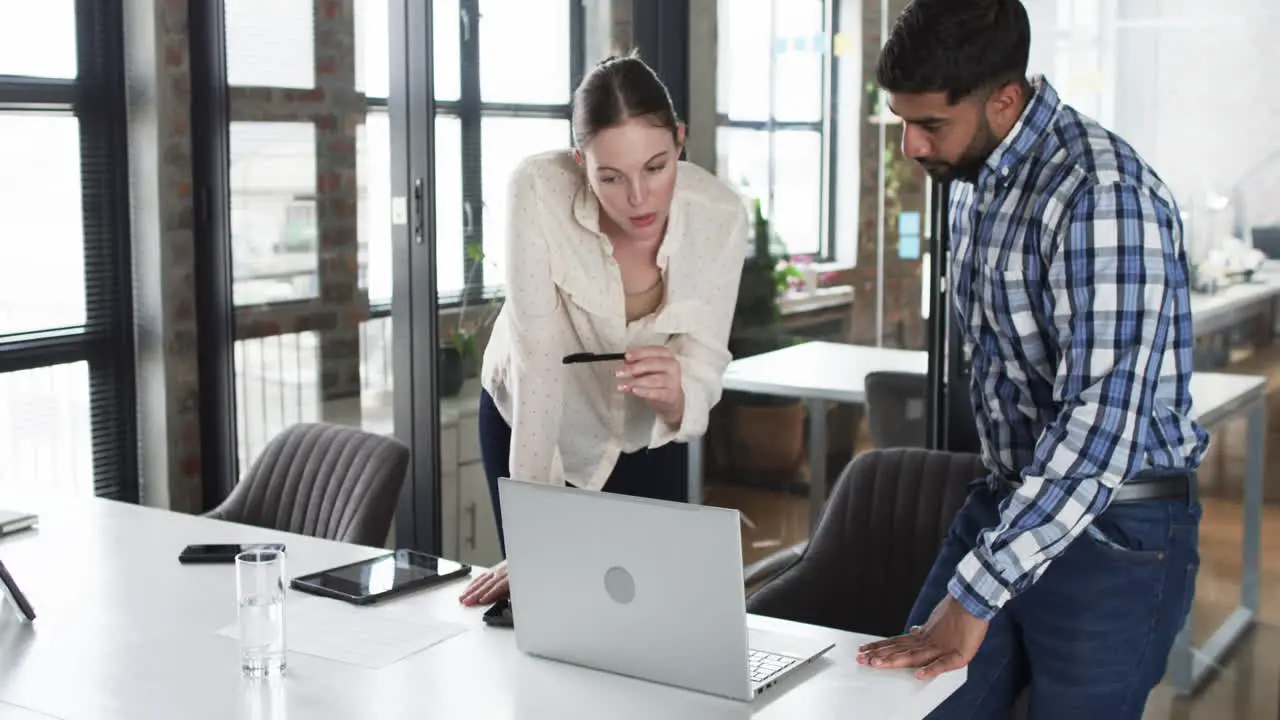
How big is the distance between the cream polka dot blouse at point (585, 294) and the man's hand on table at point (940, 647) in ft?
2.03

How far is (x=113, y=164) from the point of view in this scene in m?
4.25

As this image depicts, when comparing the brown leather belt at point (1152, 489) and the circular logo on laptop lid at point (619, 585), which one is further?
the brown leather belt at point (1152, 489)

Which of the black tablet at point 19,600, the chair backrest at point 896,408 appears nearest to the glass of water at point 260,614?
the black tablet at point 19,600

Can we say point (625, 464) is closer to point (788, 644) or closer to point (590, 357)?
point (590, 357)

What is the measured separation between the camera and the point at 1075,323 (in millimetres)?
1731

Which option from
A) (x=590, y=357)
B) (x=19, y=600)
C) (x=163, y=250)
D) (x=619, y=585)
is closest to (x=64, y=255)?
(x=163, y=250)

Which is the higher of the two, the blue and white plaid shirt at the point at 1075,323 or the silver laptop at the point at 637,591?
the blue and white plaid shirt at the point at 1075,323

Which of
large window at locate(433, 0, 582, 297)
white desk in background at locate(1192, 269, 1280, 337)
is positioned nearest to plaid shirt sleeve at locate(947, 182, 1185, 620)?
white desk in background at locate(1192, 269, 1280, 337)

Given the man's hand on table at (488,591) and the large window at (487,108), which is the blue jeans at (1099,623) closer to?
the man's hand on table at (488,591)

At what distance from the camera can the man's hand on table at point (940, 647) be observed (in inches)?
69.3

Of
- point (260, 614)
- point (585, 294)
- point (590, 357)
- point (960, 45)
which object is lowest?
point (260, 614)

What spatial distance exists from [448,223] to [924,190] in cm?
132

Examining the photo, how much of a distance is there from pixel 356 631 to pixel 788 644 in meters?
0.60

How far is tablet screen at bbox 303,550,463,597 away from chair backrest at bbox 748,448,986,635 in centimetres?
67
